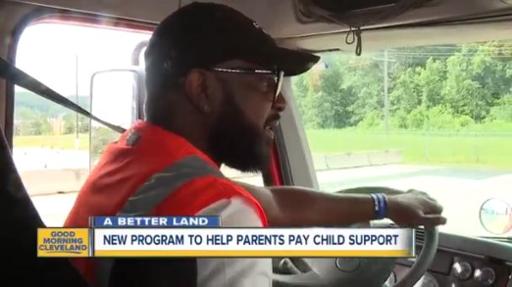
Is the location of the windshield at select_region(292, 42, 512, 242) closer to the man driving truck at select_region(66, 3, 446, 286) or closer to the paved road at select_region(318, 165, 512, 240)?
the paved road at select_region(318, 165, 512, 240)

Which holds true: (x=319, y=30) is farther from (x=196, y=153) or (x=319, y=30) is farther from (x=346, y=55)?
(x=196, y=153)

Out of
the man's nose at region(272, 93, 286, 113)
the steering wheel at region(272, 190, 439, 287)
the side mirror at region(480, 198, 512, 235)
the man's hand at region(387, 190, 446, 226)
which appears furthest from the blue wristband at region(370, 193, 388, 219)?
the side mirror at region(480, 198, 512, 235)

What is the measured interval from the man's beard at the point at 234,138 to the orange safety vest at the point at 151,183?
0.10m

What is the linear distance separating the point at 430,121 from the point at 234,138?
963mm

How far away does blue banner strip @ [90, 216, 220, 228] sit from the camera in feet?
3.64

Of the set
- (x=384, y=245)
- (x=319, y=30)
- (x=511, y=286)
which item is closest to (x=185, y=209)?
(x=384, y=245)

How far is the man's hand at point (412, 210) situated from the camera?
1.54 metres

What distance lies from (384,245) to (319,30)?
1.22m

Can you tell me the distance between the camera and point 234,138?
4.40 feet

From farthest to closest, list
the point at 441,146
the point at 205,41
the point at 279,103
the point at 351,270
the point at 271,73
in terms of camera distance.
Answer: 1. the point at 441,146
2. the point at 351,270
3. the point at 279,103
4. the point at 271,73
5. the point at 205,41

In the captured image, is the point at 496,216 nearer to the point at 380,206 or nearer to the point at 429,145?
the point at 429,145

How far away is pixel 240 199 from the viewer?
3.62 ft

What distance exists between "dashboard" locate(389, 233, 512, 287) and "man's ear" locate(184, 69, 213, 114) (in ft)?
2.35

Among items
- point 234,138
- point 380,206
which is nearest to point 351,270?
point 380,206
